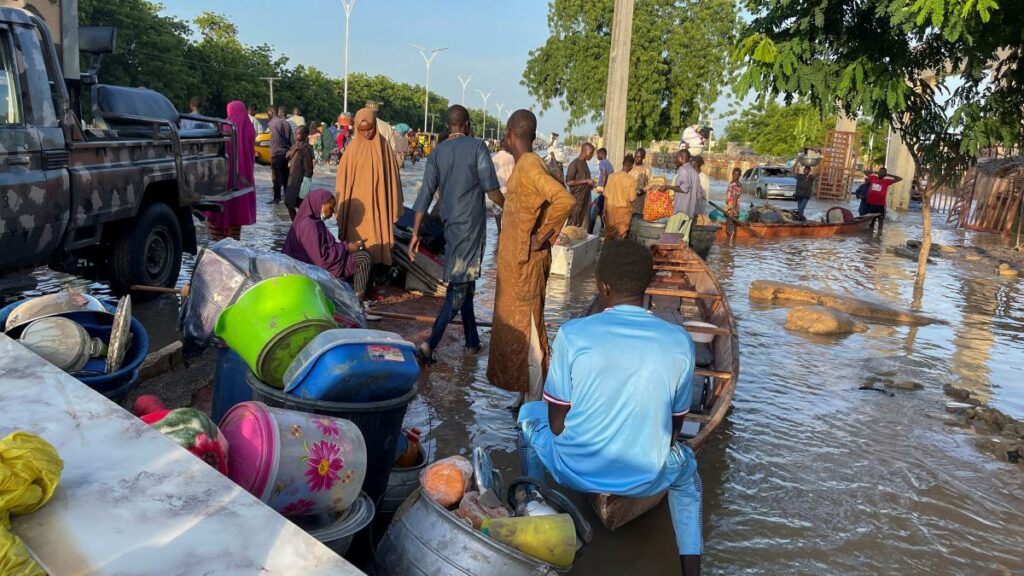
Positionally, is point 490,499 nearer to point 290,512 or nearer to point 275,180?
point 290,512

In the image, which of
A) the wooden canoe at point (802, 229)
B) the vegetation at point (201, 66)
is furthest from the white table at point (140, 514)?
the vegetation at point (201, 66)

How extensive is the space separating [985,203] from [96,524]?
25981mm

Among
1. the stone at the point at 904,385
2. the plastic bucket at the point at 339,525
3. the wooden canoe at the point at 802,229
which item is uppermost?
the plastic bucket at the point at 339,525

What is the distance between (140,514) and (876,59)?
8288 millimetres

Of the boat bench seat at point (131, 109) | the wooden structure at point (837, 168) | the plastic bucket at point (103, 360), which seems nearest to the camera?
the plastic bucket at point (103, 360)

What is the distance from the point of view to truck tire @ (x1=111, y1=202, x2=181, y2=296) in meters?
6.68

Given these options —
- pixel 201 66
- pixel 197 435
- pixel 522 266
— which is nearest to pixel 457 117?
pixel 522 266

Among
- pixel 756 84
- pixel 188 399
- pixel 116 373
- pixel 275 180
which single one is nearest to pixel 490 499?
pixel 116 373

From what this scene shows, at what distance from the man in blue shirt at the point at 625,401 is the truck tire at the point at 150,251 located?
5.05 metres

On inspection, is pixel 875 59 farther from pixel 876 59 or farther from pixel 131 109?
pixel 131 109

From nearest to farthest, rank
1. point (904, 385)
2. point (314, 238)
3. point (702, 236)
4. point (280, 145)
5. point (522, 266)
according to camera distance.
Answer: point (522, 266) → point (314, 238) → point (904, 385) → point (702, 236) → point (280, 145)

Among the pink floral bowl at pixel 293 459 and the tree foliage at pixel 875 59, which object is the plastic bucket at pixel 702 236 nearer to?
the tree foliage at pixel 875 59

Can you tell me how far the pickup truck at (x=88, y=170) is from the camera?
5.24m

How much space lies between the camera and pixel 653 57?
33406 millimetres
